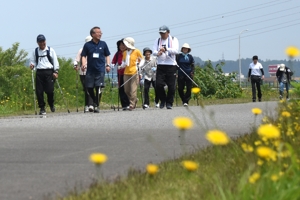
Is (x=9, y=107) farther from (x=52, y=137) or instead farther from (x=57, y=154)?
(x=57, y=154)

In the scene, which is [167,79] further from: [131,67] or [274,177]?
[274,177]

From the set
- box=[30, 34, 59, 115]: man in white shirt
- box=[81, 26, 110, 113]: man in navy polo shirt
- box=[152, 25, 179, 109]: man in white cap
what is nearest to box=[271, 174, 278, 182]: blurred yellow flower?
box=[30, 34, 59, 115]: man in white shirt

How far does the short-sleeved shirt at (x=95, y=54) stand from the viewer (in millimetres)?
20844

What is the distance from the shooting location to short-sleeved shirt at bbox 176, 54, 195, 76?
24.3m

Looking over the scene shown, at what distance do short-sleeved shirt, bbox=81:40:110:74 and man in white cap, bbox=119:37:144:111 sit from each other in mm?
1077

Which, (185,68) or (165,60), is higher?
(165,60)

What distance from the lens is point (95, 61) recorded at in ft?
68.4

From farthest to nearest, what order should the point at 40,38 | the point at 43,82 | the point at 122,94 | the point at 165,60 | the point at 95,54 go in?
the point at 122,94, the point at 165,60, the point at 43,82, the point at 95,54, the point at 40,38

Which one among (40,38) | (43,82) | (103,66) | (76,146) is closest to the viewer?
(76,146)

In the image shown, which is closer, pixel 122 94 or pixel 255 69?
pixel 122 94

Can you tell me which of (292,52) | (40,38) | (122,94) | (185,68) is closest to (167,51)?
(122,94)

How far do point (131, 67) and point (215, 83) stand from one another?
22.4 meters

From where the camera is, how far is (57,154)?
9.93 meters

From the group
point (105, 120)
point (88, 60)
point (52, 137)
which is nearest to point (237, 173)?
point (52, 137)
